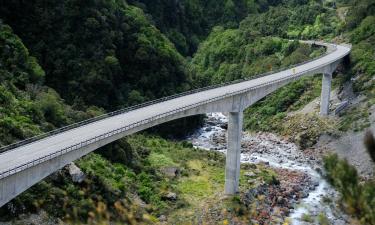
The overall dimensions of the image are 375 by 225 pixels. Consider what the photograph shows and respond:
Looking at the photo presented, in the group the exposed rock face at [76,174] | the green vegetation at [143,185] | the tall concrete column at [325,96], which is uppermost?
the tall concrete column at [325,96]

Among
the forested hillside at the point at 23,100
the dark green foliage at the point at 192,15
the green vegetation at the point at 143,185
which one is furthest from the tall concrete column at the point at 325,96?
the dark green foliage at the point at 192,15

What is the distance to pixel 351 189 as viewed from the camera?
7.26 meters

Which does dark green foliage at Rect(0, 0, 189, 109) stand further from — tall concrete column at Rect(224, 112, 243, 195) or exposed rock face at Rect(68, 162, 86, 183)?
exposed rock face at Rect(68, 162, 86, 183)

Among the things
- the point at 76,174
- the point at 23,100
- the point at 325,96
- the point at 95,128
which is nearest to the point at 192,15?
the point at 325,96

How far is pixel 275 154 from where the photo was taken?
5250 centimetres

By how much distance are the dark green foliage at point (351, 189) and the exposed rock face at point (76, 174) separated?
2500 cm

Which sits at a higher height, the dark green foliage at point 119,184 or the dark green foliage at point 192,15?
the dark green foliage at point 192,15

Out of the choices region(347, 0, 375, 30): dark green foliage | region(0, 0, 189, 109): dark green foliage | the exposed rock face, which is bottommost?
the exposed rock face

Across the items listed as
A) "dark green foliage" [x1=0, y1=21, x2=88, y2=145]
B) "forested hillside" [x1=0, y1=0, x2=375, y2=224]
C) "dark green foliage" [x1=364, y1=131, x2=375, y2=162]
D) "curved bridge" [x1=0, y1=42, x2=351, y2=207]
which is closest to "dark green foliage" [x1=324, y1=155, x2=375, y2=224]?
"forested hillside" [x1=0, y1=0, x2=375, y2=224]

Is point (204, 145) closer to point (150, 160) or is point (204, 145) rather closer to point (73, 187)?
point (150, 160)

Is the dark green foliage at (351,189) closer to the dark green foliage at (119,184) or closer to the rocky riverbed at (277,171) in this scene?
the dark green foliage at (119,184)

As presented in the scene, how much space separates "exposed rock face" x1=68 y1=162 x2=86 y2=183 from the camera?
101ft

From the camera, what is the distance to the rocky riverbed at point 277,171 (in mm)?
36250

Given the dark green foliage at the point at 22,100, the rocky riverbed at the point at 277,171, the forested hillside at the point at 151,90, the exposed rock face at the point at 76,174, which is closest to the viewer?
the forested hillside at the point at 151,90
